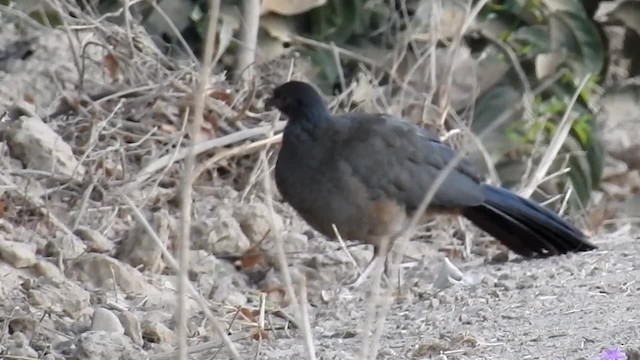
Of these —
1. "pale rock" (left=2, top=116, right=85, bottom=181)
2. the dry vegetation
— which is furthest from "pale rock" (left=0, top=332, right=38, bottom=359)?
"pale rock" (left=2, top=116, right=85, bottom=181)

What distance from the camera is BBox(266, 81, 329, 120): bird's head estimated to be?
5.84 m

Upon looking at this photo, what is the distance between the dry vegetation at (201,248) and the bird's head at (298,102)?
0.35 m

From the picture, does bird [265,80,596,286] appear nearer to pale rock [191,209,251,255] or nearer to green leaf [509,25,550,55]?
pale rock [191,209,251,255]

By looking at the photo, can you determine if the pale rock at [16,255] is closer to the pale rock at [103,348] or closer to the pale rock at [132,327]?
the pale rock at [132,327]

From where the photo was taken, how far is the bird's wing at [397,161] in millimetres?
5715

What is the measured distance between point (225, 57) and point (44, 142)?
1.64 meters

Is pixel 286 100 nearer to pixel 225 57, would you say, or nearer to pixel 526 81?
pixel 225 57

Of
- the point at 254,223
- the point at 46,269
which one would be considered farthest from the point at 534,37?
the point at 46,269

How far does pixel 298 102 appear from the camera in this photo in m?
5.87

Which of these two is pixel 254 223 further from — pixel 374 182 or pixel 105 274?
pixel 105 274

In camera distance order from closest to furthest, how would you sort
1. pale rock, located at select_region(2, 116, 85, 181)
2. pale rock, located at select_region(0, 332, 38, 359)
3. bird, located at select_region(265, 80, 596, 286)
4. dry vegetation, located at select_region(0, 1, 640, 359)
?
1. pale rock, located at select_region(0, 332, 38, 359)
2. dry vegetation, located at select_region(0, 1, 640, 359)
3. bird, located at select_region(265, 80, 596, 286)
4. pale rock, located at select_region(2, 116, 85, 181)

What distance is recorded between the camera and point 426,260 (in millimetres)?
6293

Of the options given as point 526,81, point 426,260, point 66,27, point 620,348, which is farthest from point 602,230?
point 620,348

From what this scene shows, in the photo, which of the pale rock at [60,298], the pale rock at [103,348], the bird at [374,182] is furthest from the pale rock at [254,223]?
the pale rock at [103,348]
